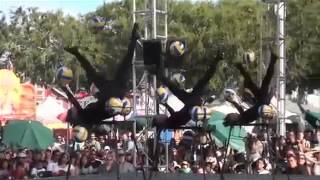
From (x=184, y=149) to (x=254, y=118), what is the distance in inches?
188

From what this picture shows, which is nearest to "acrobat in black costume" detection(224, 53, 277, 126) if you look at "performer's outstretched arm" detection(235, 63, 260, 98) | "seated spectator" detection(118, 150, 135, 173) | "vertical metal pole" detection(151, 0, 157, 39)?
"performer's outstretched arm" detection(235, 63, 260, 98)

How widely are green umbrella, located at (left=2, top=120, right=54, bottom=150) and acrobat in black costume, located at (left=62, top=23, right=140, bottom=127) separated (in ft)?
24.3

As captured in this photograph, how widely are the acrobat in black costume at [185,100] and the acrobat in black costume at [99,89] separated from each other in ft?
2.96

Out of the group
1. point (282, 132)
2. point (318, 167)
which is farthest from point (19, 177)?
point (282, 132)

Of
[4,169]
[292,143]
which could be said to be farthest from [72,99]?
[292,143]

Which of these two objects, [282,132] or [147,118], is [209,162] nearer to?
[147,118]

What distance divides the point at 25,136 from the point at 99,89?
810 cm

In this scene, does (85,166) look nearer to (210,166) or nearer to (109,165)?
(109,165)

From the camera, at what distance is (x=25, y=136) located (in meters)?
17.3

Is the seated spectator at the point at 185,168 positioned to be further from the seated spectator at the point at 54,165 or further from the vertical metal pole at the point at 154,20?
the vertical metal pole at the point at 154,20

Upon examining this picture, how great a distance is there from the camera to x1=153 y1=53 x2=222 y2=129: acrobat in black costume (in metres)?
10.1

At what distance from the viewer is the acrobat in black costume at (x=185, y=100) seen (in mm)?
10078

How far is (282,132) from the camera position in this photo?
16031 mm

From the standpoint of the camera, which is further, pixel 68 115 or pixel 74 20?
pixel 74 20
